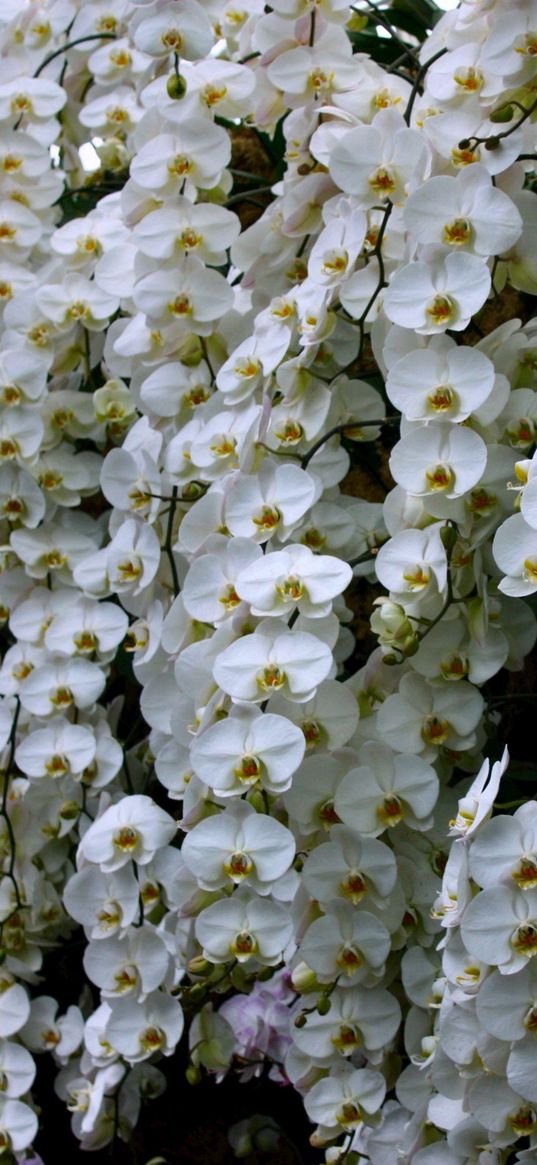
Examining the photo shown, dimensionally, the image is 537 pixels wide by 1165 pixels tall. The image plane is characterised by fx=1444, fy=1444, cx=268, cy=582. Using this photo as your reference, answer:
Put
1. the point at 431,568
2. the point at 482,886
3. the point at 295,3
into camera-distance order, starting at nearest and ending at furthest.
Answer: the point at 482,886 → the point at 431,568 → the point at 295,3

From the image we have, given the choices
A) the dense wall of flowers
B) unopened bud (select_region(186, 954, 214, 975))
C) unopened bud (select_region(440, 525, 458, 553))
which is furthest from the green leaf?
unopened bud (select_region(186, 954, 214, 975))

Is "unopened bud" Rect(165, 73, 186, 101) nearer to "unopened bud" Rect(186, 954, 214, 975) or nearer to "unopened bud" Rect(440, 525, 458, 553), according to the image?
"unopened bud" Rect(440, 525, 458, 553)

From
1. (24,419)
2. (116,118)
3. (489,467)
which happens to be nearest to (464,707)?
(489,467)

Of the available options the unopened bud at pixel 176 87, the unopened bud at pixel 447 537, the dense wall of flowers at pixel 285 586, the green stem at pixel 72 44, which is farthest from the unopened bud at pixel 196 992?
the green stem at pixel 72 44

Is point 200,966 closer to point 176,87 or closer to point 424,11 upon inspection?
point 176,87

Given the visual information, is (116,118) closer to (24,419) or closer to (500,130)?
(24,419)

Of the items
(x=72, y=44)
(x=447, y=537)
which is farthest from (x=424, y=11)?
(x=447, y=537)

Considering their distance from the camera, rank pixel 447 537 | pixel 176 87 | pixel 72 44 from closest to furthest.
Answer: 1. pixel 447 537
2. pixel 176 87
3. pixel 72 44

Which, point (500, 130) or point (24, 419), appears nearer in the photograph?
point (500, 130)
